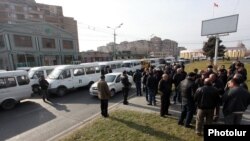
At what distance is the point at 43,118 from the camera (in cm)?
678

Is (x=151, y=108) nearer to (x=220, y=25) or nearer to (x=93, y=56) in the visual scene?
(x=220, y=25)

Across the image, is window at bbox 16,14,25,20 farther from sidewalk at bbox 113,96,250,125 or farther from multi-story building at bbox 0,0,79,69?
sidewalk at bbox 113,96,250,125

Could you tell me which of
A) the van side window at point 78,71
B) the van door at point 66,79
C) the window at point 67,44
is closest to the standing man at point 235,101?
the van door at point 66,79

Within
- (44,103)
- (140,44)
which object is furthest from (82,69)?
(140,44)

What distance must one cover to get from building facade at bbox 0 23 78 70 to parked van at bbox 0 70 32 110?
23.2 m

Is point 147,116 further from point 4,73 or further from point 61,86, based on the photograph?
point 4,73

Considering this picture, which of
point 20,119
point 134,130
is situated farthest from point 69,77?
point 134,130

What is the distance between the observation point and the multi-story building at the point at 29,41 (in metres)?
27.1

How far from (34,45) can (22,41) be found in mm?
2255

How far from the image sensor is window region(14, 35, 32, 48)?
2779 cm

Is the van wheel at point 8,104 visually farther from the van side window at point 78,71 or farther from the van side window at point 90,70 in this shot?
the van side window at point 90,70

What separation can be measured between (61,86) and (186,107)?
8.94 m

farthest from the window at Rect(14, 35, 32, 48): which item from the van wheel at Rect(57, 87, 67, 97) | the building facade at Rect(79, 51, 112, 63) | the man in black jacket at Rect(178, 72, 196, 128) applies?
the man in black jacket at Rect(178, 72, 196, 128)

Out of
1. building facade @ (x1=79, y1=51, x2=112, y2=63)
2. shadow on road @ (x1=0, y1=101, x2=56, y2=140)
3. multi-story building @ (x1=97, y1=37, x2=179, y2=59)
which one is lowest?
shadow on road @ (x1=0, y1=101, x2=56, y2=140)
